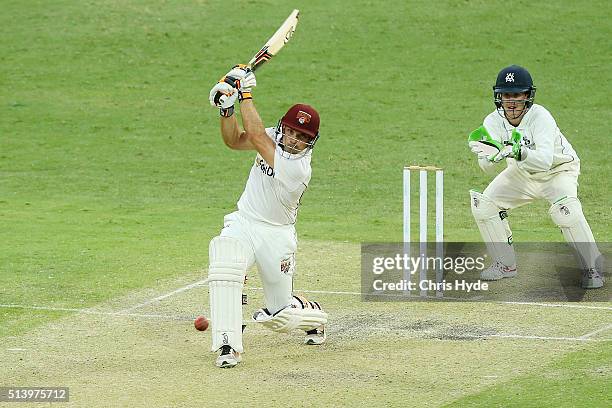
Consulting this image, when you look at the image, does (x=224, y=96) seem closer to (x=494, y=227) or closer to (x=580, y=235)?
(x=494, y=227)

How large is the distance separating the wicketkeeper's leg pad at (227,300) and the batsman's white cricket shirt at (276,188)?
517mm

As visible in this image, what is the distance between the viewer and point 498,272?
1087 cm

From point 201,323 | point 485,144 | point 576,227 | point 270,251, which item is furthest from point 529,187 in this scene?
point 201,323

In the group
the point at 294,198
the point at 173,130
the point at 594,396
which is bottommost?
the point at 594,396

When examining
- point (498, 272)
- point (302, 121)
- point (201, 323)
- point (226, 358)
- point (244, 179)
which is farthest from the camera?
point (244, 179)

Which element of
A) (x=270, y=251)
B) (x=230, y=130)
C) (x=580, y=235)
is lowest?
(x=270, y=251)

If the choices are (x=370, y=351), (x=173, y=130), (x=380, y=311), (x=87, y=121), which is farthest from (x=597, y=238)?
(x=87, y=121)

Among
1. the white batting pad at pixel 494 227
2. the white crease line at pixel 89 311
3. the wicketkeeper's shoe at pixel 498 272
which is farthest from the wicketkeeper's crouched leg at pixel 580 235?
the white crease line at pixel 89 311

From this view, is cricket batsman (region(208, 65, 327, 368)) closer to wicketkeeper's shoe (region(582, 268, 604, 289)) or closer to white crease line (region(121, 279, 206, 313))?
white crease line (region(121, 279, 206, 313))

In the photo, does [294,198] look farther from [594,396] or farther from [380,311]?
[594,396]

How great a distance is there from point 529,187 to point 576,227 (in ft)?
1.98

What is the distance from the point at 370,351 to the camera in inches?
→ 334

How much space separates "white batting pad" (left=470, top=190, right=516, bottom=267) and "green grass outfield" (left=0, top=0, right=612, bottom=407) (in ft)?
3.54

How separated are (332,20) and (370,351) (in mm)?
15737
